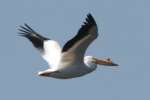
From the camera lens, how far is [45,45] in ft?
88.0

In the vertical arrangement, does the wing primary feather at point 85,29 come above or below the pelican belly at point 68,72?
above

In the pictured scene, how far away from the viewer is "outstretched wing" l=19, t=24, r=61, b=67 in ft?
83.9

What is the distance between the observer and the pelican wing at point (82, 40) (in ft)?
73.4

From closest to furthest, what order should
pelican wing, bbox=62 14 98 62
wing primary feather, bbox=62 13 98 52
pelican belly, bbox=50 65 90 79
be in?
wing primary feather, bbox=62 13 98 52 → pelican wing, bbox=62 14 98 62 → pelican belly, bbox=50 65 90 79

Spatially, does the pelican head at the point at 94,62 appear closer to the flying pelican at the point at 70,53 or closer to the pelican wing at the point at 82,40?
the flying pelican at the point at 70,53

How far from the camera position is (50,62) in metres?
25.4

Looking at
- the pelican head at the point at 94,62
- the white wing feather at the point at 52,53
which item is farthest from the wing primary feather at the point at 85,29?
the pelican head at the point at 94,62

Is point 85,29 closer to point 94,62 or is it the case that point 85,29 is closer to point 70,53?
point 70,53

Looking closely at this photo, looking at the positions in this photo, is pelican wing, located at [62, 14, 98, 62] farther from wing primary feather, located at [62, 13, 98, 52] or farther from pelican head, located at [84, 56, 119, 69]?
pelican head, located at [84, 56, 119, 69]

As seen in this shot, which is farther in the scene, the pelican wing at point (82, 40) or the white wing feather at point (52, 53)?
the white wing feather at point (52, 53)

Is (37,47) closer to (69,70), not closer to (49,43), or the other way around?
(49,43)

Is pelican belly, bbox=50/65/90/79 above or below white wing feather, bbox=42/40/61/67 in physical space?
below

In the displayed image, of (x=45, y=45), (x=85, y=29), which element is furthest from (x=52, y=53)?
(x=85, y=29)

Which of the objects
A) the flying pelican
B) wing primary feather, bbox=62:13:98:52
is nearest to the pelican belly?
the flying pelican
